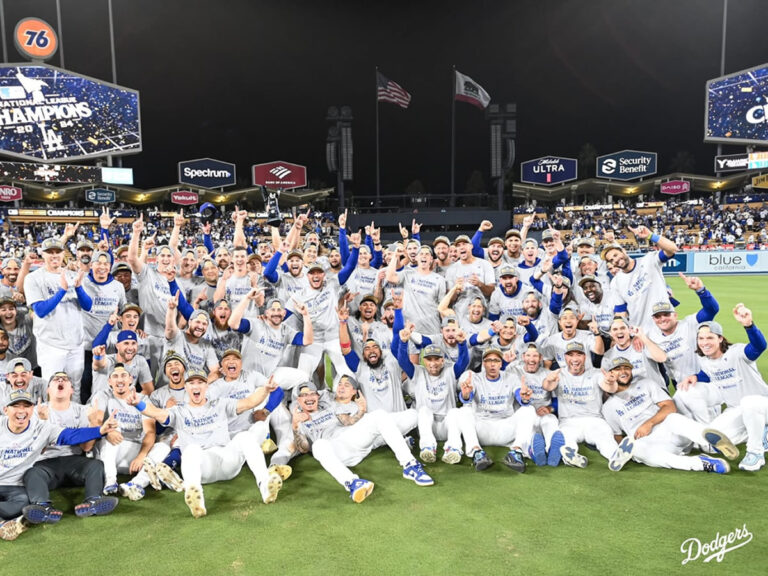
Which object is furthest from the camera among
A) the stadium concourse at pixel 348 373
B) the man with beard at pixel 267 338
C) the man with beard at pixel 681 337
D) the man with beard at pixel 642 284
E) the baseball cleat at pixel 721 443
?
the man with beard at pixel 642 284

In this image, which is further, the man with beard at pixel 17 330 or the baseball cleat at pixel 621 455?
the man with beard at pixel 17 330

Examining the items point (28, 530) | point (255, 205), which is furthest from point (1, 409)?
point (255, 205)

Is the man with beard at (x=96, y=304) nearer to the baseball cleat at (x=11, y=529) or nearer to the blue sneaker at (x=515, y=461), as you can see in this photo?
the baseball cleat at (x=11, y=529)

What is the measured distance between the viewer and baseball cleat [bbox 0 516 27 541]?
189 inches

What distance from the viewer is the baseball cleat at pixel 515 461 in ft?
19.4

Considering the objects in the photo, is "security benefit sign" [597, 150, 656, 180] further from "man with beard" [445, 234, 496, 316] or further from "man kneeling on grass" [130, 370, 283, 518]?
"man kneeling on grass" [130, 370, 283, 518]

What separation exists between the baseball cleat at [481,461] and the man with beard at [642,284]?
3412 mm

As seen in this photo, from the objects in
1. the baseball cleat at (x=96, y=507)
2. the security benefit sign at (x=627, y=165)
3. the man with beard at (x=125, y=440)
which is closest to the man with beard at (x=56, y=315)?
the man with beard at (x=125, y=440)

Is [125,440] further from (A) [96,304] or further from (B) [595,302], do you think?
(B) [595,302]

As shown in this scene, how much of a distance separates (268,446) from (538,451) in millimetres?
3246

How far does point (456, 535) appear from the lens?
473cm

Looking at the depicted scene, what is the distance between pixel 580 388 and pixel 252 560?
4224 mm

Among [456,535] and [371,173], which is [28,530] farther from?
[371,173]

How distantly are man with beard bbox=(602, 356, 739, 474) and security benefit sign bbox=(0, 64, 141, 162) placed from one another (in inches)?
1594
